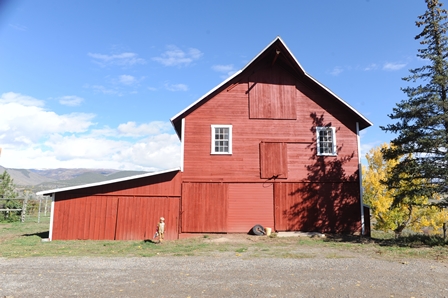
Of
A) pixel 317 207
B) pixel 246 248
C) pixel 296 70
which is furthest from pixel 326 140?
pixel 246 248

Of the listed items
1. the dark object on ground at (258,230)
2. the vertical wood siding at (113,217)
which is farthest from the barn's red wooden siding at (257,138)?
the dark object on ground at (258,230)

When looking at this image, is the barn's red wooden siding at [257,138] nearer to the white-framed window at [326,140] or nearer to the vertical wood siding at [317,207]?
the white-framed window at [326,140]

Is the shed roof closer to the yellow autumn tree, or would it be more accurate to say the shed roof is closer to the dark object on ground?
the dark object on ground

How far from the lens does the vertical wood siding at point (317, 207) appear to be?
17.8 meters

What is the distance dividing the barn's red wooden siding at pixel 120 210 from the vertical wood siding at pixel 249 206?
309cm

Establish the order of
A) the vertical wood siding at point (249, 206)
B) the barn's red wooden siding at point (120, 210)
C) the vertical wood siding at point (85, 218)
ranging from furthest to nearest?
the vertical wood siding at point (249, 206) < the barn's red wooden siding at point (120, 210) < the vertical wood siding at point (85, 218)

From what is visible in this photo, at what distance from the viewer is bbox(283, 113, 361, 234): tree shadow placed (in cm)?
1783

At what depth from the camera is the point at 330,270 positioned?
9211mm

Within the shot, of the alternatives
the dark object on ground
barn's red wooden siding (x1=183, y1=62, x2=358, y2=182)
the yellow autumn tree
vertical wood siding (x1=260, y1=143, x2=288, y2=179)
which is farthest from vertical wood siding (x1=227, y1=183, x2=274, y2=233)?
the yellow autumn tree

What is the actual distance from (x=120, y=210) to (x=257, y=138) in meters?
8.77

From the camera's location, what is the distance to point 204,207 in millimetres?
17500

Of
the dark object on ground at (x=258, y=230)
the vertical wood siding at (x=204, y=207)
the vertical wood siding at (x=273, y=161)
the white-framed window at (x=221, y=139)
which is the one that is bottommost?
the dark object on ground at (x=258, y=230)

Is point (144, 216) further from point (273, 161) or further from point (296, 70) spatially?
point (296, 70)

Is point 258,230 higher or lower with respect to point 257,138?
lower
